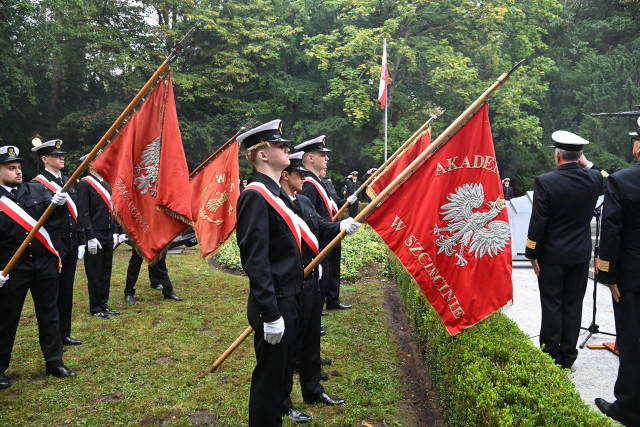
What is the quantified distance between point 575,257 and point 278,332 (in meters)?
3.11

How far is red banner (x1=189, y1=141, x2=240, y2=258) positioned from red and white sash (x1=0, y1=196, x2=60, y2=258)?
198 cm

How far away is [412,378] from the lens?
504 cm

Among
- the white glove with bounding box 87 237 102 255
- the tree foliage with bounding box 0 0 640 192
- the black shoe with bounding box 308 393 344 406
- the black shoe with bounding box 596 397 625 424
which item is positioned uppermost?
the tree foliage with bounding box 0 0 640 192

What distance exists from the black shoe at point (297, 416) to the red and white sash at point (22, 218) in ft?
9.95

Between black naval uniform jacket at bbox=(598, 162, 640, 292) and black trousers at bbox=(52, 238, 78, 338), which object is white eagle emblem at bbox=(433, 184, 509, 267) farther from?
black trousers at bbox=(52, 238, 78, 338)

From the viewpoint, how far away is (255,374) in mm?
3188

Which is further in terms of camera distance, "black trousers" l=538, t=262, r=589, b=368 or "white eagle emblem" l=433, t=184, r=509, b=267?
"black trousers" l=538, t=262, r=589, b=368

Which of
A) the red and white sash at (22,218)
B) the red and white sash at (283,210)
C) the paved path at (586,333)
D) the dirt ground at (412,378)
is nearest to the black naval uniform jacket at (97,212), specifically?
the red and white sash at (22,218)

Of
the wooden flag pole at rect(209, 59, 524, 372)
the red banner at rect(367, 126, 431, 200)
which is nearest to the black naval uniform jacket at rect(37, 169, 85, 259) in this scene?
the wooden flag pole at rect(209, 59, 524, 372)

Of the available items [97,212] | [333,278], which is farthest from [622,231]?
[97,212]

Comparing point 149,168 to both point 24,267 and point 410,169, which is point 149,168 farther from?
point 410,169

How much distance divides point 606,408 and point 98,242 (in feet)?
21.4

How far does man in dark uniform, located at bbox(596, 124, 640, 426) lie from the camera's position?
359 centimetres

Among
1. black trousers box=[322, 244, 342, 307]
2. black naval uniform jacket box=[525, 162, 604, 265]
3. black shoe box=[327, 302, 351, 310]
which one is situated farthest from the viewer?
A: black shoe box=[327, 302, 351, 310]
